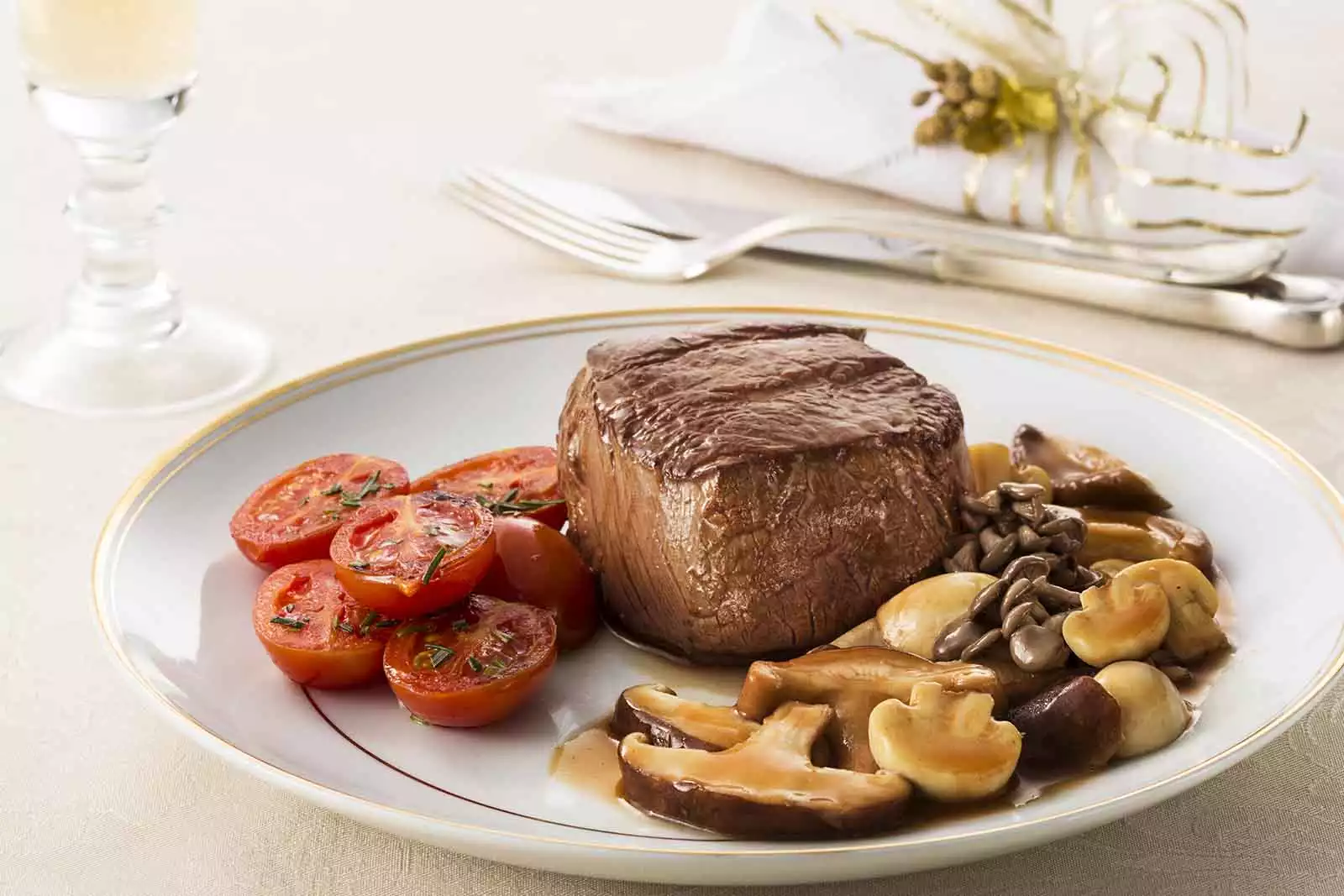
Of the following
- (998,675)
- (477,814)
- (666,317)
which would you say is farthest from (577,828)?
(666,317)

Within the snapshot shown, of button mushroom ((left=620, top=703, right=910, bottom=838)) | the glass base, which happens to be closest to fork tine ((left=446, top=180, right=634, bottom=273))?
the glass base

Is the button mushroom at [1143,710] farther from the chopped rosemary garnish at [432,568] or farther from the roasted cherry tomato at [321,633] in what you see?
the roasted cherry tomato at [321,633]

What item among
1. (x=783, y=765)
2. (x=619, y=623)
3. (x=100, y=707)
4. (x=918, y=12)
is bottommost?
(x=100, y=707)

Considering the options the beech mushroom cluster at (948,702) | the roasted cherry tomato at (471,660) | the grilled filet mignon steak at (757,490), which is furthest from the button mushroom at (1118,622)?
the roasted cherry tomato at (471,660)

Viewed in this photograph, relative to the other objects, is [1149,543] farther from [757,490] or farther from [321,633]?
[321,633]

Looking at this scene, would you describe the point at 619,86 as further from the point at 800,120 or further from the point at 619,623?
the point at 619,623

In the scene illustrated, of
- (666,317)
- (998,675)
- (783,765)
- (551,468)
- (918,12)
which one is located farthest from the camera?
(918,12)

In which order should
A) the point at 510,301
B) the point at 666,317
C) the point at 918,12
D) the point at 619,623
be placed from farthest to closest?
the point at 918,12
the point at 510,301
the point at 666,317
the point at 619,623

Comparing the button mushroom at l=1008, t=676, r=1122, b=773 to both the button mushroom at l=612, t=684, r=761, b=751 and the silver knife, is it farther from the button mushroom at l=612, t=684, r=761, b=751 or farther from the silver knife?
the silver knife
